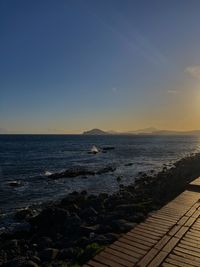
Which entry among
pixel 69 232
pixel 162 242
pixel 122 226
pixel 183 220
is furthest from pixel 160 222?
pixel 69 232

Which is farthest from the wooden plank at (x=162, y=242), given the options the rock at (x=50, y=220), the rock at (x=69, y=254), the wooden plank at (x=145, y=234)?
the rock at (x=50, y=220)

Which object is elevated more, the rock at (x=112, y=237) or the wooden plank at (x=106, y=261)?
the wooden plank at (x=106, y=261)

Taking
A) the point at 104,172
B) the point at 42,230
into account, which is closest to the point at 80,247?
the point at 42,230

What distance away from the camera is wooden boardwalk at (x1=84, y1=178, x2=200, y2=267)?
6262 millimetres

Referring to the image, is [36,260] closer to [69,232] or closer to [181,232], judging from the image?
[69,232]

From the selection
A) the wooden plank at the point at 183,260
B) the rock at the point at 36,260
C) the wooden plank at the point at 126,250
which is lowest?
the rock at the point at 36,260

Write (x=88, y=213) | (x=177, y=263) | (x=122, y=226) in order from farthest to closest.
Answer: (x=88, y=213), (x=122, y=226), (x=177, y=263)

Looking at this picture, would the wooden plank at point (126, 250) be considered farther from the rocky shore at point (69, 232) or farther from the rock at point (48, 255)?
the rock at point (48, 255)

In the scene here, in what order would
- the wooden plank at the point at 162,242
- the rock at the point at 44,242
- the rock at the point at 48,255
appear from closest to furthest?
the wooden plank at the point at 162,242 < the rock at the point at 48,255 < the rock at the point at 44,242

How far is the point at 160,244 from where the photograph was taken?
707 cm

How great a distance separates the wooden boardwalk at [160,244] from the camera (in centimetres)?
626

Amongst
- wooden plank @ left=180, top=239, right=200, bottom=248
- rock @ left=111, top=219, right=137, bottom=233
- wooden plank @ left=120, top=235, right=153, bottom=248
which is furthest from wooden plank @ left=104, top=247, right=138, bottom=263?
rock @ left=111, top=219, right=137, bottom=233

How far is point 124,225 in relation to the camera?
1119 cm

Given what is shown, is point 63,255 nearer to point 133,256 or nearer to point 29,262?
point 29,262
